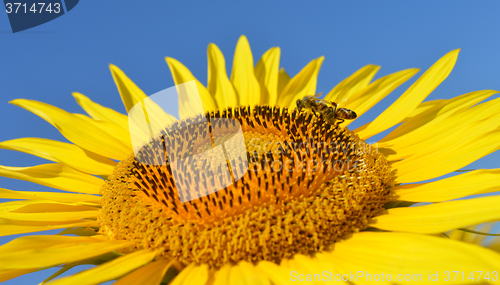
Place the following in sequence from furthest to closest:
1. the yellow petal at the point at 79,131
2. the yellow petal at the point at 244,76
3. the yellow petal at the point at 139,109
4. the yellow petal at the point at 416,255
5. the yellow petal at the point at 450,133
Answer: the yellow petal at the point at 244,76 → the yellow petal at the point at 139,109 → the yellow petal at the point at 79,131 → the yellow petal at the point at 450,133 → the yellow petal at the point at 416,255

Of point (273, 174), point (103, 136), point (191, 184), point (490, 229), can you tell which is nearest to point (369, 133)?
point (490, 229)

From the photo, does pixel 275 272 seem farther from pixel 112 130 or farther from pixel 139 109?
pixel 139 109

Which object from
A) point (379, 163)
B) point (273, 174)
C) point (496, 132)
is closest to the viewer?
point (273, 174)

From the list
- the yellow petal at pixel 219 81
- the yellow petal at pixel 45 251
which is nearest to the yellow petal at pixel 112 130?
the yellow petal at pixel 219 81

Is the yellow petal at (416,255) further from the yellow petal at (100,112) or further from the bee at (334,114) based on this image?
the yellow petal at (100,112)

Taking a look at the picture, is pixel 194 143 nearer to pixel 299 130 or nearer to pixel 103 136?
pixel 299 130

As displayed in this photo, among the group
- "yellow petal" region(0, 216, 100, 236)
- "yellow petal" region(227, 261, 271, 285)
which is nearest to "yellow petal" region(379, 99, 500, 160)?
"yellow petal" region(227, 261, 271, 285)
